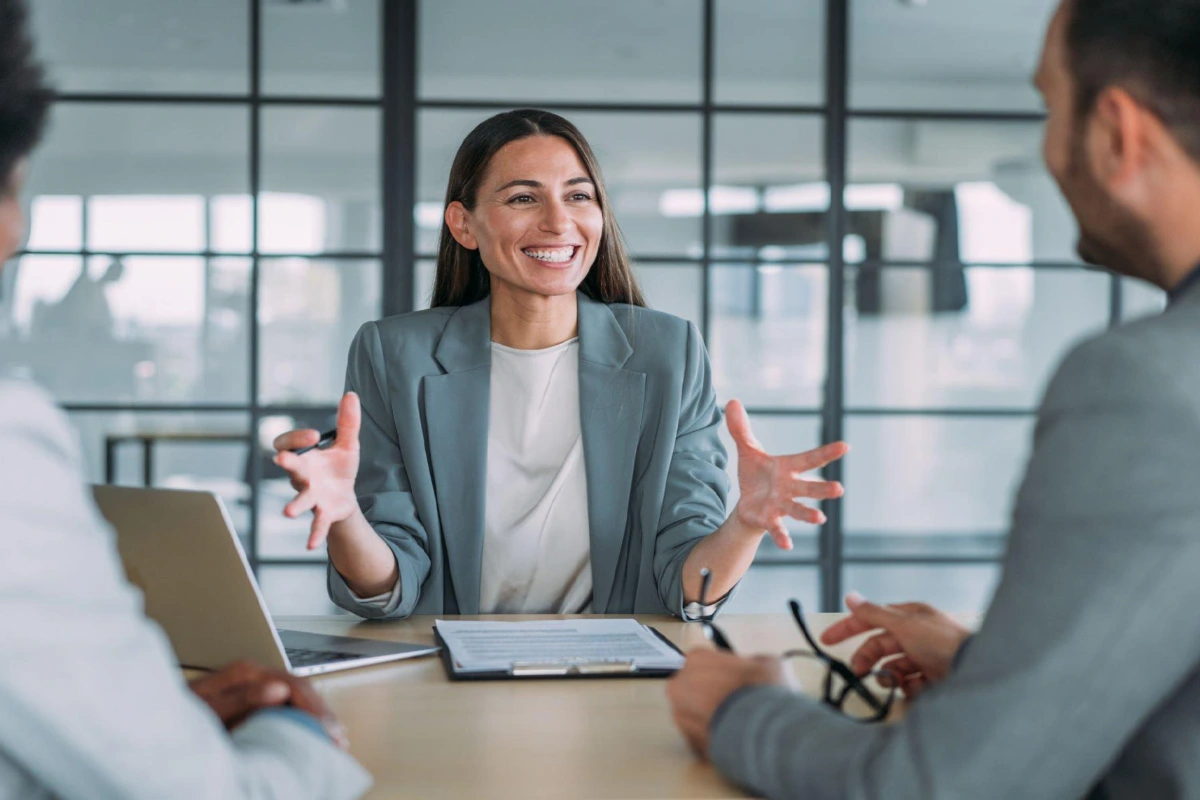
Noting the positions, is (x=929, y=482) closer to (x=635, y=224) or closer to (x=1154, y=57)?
(x=635, y=224)

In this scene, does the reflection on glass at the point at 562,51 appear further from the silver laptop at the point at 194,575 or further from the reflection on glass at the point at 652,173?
the silver laptop at the point at 194,575

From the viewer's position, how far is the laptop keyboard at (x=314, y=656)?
1.33m

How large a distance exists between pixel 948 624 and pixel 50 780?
85 centimetres

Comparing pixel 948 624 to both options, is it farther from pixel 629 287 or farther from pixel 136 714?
pixel 629 287

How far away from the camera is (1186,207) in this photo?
2.76ft

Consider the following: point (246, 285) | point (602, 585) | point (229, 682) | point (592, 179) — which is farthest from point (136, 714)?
point (246, 285)

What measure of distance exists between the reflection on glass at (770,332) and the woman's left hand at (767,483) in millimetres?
2496

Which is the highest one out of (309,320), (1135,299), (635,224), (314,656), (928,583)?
(635,224)

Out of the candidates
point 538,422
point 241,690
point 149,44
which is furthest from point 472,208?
point 149,44

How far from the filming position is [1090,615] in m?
0.74

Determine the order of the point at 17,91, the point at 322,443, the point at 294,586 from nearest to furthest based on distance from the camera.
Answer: the point at 17,91
the point at 322,443
the point at 294,586

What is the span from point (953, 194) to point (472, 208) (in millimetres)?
2558

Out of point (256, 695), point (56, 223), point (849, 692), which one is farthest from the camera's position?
point (56, 223)

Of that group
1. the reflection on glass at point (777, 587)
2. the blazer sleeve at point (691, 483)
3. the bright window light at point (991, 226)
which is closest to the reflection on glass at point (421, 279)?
the reflection on glass at point (777, 587)
